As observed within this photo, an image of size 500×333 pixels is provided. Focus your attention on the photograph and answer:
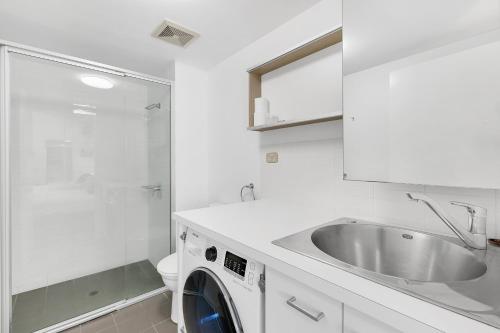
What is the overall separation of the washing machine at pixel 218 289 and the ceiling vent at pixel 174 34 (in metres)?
1.55

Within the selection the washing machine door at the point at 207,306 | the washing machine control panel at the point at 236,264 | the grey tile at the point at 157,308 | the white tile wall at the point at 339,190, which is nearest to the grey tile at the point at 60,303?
the grey tile at the point at 157,308

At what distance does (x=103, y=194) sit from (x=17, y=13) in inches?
59.0

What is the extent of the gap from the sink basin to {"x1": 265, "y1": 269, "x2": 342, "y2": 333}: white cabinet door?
0.27 meters

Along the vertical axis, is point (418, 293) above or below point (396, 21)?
below

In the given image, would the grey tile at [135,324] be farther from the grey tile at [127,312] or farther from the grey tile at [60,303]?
the grey tile at [60,303]

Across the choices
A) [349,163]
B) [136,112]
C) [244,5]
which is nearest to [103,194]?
[136,112]

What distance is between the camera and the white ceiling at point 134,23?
1.51 m

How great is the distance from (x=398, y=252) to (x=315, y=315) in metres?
0.61

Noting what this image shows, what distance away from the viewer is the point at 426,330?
1.42ft

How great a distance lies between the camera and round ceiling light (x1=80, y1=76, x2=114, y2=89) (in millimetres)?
1988

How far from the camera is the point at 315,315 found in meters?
0.63

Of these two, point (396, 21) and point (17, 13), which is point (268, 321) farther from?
point (17, 13)

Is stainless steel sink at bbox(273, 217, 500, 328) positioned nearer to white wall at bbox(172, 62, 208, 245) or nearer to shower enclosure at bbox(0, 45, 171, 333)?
white wall at bbox(172, 62, 208, 245)

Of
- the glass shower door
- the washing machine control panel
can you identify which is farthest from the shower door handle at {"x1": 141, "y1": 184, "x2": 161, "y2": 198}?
the washing machine control panel
